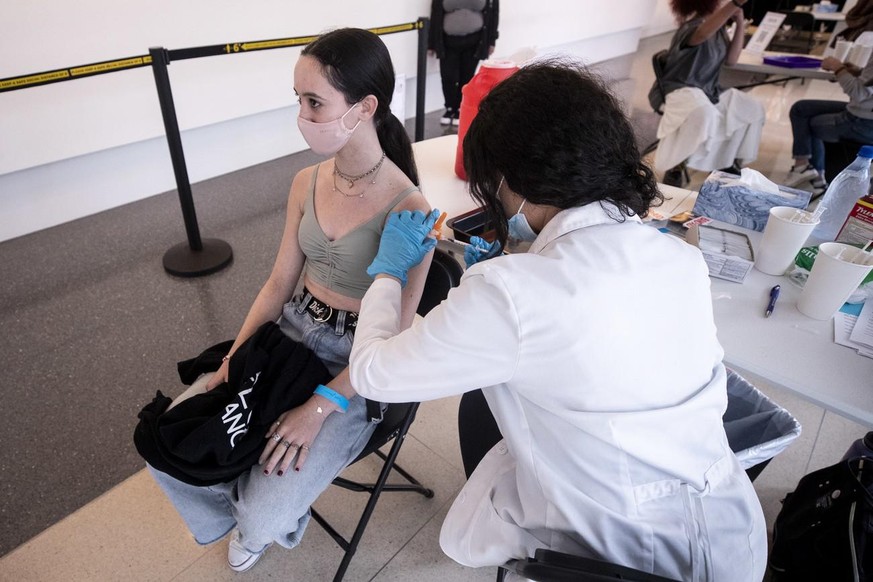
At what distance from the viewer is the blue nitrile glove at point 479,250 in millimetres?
1265

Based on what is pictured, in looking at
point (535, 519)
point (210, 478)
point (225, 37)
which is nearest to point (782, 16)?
point (225, 37)

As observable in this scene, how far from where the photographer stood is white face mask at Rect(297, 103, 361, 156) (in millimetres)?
1207

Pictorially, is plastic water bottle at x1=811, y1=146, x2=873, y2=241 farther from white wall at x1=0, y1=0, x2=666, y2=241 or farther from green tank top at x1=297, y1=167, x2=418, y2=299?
white wall at x1=0, y1=0, x2=666, y2=241

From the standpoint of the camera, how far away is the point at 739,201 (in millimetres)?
1522

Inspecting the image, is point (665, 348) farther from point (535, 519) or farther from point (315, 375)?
point (315, 375)

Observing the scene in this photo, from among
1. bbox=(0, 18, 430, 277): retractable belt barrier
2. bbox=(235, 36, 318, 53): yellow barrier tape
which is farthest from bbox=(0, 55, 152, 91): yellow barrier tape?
bbox=(235, 36, 318, 53): yellow barrier tape

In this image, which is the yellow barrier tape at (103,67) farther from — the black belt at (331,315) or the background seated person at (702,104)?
A: the background seated person at (702,104)

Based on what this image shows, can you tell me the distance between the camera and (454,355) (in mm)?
763

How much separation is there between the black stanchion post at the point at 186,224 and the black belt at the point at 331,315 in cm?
150

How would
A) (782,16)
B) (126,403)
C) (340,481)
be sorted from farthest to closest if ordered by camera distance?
(782,16)
(126,403)
(340,481)

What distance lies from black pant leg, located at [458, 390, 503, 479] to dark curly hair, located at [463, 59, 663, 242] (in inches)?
22.6

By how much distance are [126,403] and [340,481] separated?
1039 millimetres

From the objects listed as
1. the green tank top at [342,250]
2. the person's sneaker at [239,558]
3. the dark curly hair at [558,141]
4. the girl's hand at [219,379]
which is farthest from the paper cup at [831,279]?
the person's sneaker at [239,558]

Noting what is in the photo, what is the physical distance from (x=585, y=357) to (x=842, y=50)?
11.3ft
